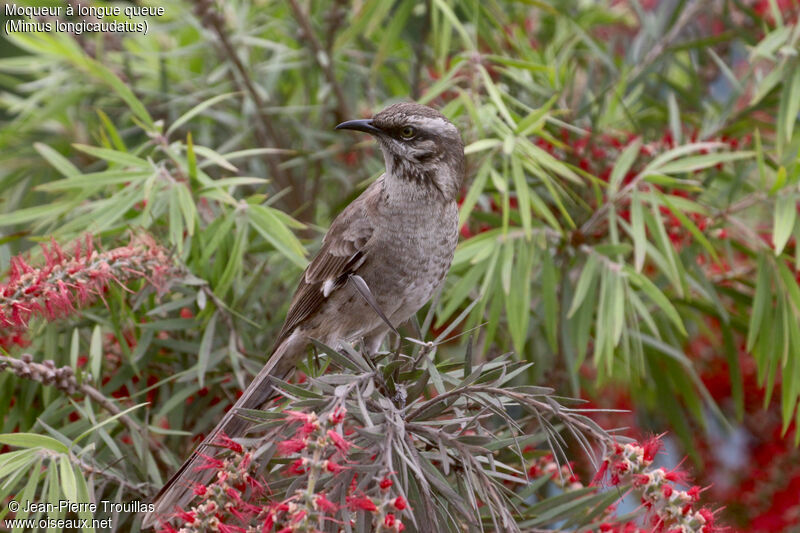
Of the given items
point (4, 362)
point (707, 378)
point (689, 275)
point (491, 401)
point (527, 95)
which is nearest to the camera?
point (491, 401)

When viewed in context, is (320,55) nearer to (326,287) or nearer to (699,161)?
(326,287)

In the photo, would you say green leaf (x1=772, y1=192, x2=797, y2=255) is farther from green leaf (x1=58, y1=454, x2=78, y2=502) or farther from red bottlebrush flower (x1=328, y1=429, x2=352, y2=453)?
green leaf (x1=58, y1=454, x2=78, y2=502)

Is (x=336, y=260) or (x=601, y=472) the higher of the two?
(x=336, y=260)

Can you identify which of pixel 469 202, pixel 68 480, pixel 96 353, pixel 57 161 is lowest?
pixel 68 480

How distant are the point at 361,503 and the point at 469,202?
42.1 inches

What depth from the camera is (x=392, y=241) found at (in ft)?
6.99

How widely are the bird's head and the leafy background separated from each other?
0.25 ft

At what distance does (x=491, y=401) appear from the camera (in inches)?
54.0

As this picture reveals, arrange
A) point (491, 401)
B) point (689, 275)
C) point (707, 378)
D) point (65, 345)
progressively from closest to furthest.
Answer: point (491, 401)
point (65, 345)
point (689, 275)
point (707, 378)

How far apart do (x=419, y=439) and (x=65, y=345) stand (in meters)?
0.94

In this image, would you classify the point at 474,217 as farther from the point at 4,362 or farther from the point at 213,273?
the point at 4,362

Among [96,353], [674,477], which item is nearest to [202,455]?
[96,353]

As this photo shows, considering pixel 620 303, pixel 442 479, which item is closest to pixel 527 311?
pixel 620 303

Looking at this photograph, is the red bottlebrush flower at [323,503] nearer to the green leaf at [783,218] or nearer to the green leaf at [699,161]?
the green leaf at [783,218]
